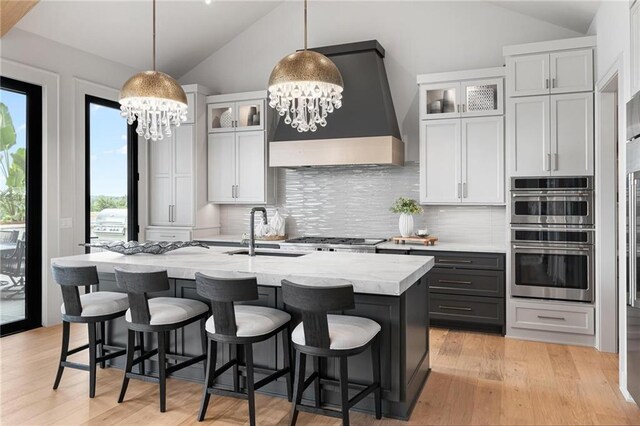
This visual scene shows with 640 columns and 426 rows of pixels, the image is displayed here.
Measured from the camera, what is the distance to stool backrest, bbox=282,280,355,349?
8.04 ft

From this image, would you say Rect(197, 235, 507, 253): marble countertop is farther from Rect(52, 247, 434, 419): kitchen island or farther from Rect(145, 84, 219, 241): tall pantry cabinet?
Rect(145, 84, 219, 241): tall pantry cabinet

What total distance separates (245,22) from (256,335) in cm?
487

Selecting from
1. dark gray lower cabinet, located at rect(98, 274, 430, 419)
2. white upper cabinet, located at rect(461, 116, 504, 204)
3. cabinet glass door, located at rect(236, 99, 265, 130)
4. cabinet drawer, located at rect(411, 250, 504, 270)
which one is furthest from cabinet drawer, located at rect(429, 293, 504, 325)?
cabinet glass door, located at rect(236, 99, 265, 130)

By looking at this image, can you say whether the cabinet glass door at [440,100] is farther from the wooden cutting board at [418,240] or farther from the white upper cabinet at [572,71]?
the wooden cutting board at [418,240]

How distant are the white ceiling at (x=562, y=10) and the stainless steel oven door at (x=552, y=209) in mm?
1715

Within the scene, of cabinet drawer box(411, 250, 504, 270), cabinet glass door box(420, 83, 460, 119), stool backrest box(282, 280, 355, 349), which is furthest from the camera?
cabinet glass door box(420, 83, 460, 119)

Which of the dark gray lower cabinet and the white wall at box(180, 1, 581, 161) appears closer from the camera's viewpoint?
the dark gray lower cabinet

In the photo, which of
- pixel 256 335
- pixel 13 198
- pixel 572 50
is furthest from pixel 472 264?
pixel 13 198

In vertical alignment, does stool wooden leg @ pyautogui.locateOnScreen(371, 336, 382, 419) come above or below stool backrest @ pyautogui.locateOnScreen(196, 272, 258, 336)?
below

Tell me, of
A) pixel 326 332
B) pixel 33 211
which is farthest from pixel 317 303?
pixel 33 211

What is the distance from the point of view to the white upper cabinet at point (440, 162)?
5.04 m

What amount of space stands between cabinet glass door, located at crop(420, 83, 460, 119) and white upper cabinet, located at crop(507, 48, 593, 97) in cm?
55

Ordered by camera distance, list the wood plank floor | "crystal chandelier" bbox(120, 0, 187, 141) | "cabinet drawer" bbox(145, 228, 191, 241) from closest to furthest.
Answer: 1. the wood plank floor
2. "crystal chandelier" bbox(120, 0, 187, 141)
3. "cabinet drawer" bbox(145, 228, 191, 241)

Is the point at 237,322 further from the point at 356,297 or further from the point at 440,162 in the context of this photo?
the point at 440,162
